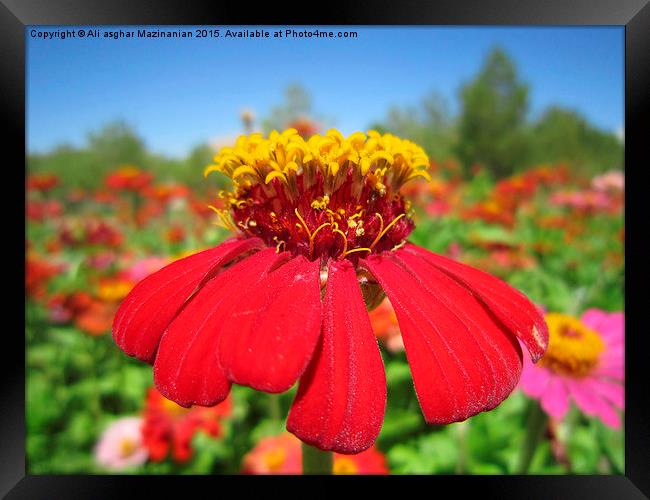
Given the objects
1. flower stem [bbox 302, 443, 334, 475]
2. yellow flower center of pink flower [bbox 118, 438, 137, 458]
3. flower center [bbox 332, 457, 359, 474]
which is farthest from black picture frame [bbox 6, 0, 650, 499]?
yellow flower center of pink flower [bbox 118, 438, 137, 458]

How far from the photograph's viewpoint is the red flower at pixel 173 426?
1525 mm

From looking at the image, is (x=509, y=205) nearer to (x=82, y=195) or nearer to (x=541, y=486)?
(x=541, y=486)

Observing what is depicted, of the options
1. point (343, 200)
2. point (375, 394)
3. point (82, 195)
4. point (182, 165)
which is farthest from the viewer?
point (182, 165)

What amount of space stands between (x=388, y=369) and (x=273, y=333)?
1.04 meters

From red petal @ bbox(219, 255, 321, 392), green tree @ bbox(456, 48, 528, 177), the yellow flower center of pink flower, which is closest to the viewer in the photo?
red petal @ bbox(219, 255, 321, 392)

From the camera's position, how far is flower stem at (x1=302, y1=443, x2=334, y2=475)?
0.70m

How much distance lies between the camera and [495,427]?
1321 mm

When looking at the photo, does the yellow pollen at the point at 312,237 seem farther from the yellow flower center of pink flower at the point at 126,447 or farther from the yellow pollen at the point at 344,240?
the yellow flower center of pink flower at the point at 126,447

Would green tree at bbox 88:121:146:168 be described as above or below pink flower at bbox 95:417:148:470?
above

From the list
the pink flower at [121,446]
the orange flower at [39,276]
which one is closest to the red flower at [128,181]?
the orange flower at [39,276]

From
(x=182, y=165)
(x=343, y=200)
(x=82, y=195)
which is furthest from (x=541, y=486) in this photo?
(x=182, y=165)

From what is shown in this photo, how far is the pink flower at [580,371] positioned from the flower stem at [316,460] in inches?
21.5

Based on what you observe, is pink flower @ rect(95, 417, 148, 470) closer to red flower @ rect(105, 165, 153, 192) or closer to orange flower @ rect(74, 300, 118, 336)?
orange flower @ rect(74, 300, 118, 336)
